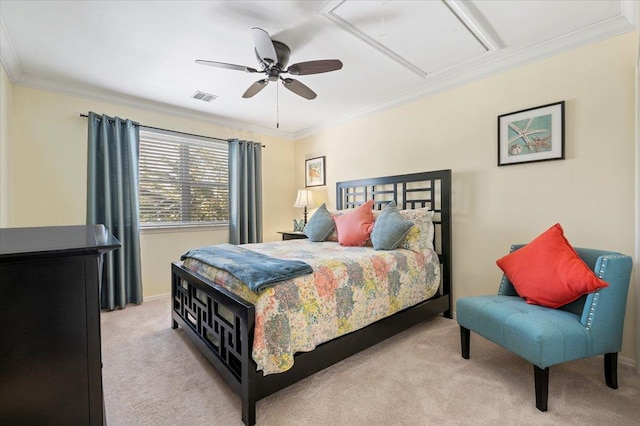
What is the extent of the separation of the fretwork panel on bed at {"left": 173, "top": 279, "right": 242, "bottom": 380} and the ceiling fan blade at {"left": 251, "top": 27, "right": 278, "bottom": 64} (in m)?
1.77

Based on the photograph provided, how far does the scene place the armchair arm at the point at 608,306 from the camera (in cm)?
169

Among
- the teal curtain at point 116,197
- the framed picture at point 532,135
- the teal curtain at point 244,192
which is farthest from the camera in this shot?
the teal curtain at point 244,192

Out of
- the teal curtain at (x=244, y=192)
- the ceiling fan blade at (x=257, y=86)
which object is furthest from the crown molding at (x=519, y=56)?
the teal curtain at (x=244, y=192)

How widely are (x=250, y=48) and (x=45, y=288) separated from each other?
7.66ft

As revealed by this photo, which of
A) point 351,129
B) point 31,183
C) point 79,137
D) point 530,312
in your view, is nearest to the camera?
point 530,312


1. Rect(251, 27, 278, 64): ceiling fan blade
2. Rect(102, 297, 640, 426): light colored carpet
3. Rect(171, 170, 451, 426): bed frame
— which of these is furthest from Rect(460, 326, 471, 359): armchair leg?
Rect(251, 27, 278, 64): ceiling fan blade

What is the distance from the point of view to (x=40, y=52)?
248 cm

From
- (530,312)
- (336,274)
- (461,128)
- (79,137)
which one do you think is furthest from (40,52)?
(530,312)

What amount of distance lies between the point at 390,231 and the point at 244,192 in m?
2.47

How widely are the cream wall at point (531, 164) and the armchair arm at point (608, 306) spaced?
0.56 m

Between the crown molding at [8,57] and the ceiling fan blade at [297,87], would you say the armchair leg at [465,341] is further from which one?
the crown molding at [8,57]

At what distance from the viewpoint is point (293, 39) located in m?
2.31

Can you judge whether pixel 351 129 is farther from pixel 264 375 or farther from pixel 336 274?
pixel 264 375

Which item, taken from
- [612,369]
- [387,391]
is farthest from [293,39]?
[612,369]
